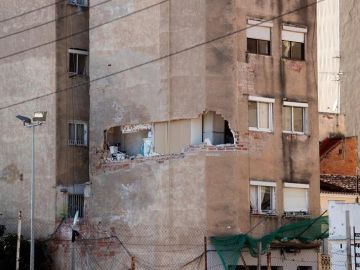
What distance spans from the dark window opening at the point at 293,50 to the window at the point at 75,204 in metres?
10.7

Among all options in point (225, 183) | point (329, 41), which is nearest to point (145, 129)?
point (225, 183)

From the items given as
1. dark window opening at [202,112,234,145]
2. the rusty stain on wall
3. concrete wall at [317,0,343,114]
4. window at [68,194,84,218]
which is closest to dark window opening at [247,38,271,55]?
dark window opening at [202,112,234,145]

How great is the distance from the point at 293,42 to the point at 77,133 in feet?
33.9

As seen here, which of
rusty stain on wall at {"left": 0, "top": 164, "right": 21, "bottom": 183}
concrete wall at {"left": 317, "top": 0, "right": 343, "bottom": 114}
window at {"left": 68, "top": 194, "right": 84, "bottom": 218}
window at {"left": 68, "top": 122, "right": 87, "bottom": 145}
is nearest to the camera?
window at {"left": 68, "top": 194, "right": 84, "bottom": 218}

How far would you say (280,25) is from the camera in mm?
41125

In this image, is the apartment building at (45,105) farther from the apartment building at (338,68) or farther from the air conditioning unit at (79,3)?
the apartment building at (338,68)

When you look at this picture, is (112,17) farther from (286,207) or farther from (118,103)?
(286,207)

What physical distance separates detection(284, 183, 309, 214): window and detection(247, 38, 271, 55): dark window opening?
5292mm

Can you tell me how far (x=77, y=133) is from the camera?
45000 millimetres

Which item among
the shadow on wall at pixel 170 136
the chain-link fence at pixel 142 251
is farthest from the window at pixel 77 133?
the chain-link fence at pixel 142 251

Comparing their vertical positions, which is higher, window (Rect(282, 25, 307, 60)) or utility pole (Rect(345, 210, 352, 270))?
window (Rect(282, 25, 307, 60))

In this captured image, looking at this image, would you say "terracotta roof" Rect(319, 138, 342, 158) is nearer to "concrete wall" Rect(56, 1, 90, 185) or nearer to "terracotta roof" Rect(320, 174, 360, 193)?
"terracotta roof" Rect(320, 174, 360, 193)

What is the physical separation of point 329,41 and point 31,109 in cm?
2192

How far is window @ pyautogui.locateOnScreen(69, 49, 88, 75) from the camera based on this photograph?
45.3m
